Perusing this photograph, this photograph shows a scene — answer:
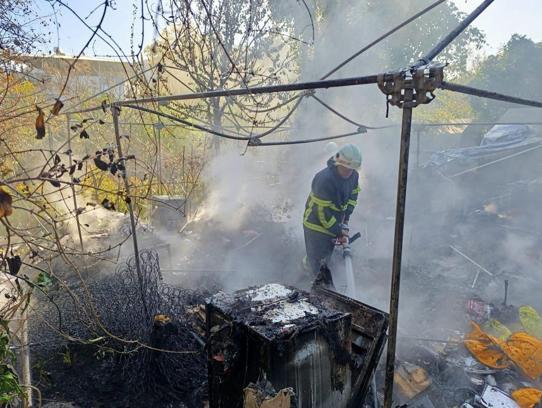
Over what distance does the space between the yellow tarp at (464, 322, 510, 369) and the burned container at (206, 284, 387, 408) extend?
2.85m

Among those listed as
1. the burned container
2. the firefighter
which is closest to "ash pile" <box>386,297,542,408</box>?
the firefighter

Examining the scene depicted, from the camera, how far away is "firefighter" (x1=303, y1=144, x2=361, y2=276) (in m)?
5.76

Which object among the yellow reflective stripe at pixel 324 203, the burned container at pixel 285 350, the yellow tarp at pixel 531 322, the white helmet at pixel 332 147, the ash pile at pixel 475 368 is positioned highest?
the white helmet at pixel 332 147

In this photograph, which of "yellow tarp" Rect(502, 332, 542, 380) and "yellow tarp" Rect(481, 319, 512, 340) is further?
"yellow tarp" Rect(481, 319, 512, 340)

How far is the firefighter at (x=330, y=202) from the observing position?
18.9ft

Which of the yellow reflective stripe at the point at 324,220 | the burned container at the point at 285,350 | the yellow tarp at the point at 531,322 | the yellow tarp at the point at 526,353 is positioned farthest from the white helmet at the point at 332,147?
the burned container at the point at 285,350

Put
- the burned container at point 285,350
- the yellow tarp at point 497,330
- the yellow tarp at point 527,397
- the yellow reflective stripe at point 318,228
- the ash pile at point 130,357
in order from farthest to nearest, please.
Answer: the yellow reflective stripe at point 318,228, the yellow tarp at point 497,330, the yellow tarp at point 527,397, the ash pile at point 130,357, the burned container at point 285,350

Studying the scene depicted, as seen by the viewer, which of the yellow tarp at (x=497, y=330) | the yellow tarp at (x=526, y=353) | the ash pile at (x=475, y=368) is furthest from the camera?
the yellow tarp at (x=497, y=330)

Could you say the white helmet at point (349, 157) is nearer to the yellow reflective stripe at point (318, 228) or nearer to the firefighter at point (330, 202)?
the firefighter at point (330, 202)

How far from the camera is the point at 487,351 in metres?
4.96

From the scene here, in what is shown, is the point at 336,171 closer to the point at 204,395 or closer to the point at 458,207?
the point at 204,395

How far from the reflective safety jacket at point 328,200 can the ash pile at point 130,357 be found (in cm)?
249

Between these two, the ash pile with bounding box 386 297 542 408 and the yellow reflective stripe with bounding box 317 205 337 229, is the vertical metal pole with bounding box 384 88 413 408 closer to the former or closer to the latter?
the ash pile with bounding box 386 297 542 408

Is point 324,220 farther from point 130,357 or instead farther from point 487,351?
point 130,357
